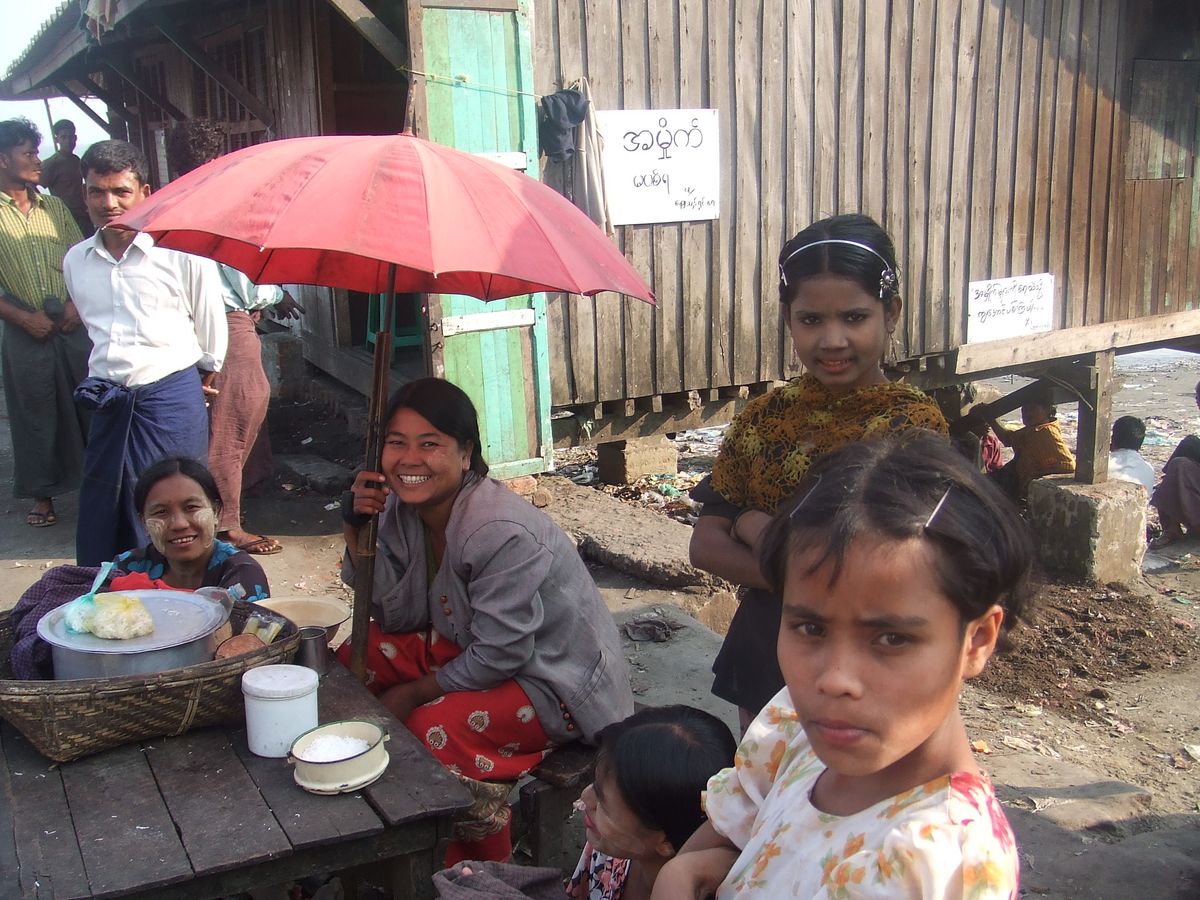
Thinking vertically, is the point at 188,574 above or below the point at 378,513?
below

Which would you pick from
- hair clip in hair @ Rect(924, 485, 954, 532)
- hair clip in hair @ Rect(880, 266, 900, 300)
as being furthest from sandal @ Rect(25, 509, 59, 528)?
hair clip in hair @ Rect(924, 485, 954, 532)

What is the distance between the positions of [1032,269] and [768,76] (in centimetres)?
284

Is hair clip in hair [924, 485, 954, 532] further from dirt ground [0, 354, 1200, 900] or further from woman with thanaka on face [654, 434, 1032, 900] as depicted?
dirt ground [0, 354, 1200, 900]

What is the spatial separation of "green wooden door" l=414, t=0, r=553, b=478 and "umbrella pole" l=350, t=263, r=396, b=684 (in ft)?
8.71

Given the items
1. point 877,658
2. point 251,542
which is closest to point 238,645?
point 877,658

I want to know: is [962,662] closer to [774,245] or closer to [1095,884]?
[1095,884]

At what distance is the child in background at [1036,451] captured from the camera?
8531 mm

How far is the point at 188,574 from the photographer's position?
10.4 ft

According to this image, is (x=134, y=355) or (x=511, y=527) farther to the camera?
(x=134, y=355)

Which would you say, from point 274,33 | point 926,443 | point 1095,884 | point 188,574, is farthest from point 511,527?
point 274,33

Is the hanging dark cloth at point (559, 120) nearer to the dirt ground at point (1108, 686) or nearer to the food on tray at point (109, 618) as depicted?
the dirt ground at point (1108, 686)

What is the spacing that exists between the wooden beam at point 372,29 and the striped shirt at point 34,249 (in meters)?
2.13

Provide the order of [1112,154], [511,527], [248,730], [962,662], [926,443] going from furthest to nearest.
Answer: [1112,154]
[511,527]
[248,730]
[926,443]
[962,662]

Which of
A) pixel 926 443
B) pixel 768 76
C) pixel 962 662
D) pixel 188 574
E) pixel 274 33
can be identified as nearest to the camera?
pixel 962 662
